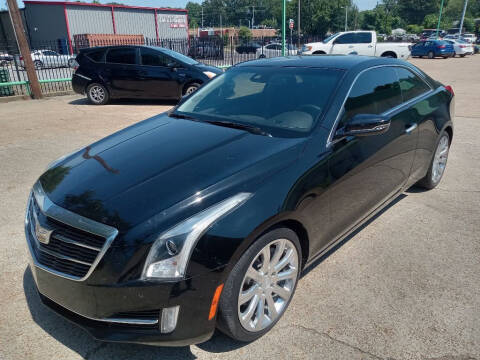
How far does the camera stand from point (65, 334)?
103 inches

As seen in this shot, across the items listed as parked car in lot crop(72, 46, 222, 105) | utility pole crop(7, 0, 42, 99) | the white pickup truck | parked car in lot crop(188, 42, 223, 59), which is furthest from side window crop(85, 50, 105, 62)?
the white pickup truck

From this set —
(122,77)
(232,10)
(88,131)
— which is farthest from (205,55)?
(232,10)

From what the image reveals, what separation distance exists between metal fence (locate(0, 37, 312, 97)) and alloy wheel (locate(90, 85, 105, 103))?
3.51 ft

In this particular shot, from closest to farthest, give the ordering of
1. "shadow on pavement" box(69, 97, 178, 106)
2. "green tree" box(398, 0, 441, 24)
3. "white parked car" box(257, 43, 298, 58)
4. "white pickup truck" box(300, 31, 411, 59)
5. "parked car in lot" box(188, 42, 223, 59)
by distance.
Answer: "shadow on pavement" box(69, 97, 178, 106) < "parked car in lot" box(188, 42, 223, 59) < "white pickup truck" box(300, 31, 411, 59) < "white parked car" box(257, 43, 298, 58) < "green tree" box(398, 0, 441, 24)

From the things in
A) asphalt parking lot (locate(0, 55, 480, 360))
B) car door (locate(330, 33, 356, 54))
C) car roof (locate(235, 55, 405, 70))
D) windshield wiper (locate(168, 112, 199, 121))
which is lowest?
asphalt parking lot (locate(0, 55, 480, 360))

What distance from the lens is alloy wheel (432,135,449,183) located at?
15.8 ft

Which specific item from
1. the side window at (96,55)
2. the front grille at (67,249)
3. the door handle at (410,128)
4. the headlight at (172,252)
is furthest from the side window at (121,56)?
the headlight at (172,252)

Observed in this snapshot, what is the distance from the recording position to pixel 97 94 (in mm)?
11375

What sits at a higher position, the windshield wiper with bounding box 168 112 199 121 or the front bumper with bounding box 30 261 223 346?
the windshield wiper with bounding box 168 112 199 121

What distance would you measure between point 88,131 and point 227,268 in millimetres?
6838

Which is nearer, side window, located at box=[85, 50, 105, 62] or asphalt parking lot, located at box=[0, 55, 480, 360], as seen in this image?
asphalt parking lot, located at box=[0, 55, 480, 360]

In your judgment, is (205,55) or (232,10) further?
(232,10)

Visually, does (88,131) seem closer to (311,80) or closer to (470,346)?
(311,80)

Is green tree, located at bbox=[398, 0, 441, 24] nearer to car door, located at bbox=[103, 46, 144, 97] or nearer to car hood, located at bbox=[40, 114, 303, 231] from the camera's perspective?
car door, located at bbox=[103, 46, 144, 97]
